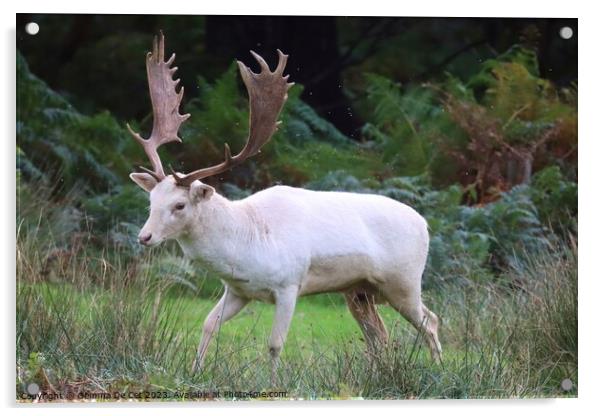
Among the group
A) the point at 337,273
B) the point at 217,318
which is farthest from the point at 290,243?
the point at 217,318

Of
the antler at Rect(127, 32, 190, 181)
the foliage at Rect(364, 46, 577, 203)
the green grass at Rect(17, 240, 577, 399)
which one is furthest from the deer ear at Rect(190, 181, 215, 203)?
the foliage at Rect(364, 46, 577, 203)

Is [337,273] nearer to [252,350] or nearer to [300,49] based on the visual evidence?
[252,350]

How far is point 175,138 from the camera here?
25.3 feet

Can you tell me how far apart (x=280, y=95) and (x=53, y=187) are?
250 centimetres

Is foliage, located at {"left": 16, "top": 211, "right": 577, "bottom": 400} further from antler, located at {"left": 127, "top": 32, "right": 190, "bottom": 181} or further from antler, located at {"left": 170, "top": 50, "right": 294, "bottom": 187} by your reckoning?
antler, located at {"left": 170, "top": 50, "right": 294, "bottom": 187}

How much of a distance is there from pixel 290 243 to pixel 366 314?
0.76 m

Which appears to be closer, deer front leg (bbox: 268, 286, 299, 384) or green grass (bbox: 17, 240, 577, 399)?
green grass (bbox: 17, 240, 577, 399)

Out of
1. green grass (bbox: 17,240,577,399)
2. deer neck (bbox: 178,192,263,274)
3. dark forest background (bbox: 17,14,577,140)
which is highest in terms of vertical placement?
dark forest background (bbox: 17,14,577,140)

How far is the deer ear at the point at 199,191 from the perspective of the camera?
23.9 ft

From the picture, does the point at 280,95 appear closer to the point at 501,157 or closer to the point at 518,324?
the point at 518,324

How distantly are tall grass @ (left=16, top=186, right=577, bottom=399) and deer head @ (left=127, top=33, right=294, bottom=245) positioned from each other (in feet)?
1.77

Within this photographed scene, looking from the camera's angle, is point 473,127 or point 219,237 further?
point 473,127

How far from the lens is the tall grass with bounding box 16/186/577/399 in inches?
286

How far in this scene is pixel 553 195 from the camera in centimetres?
A: 944
